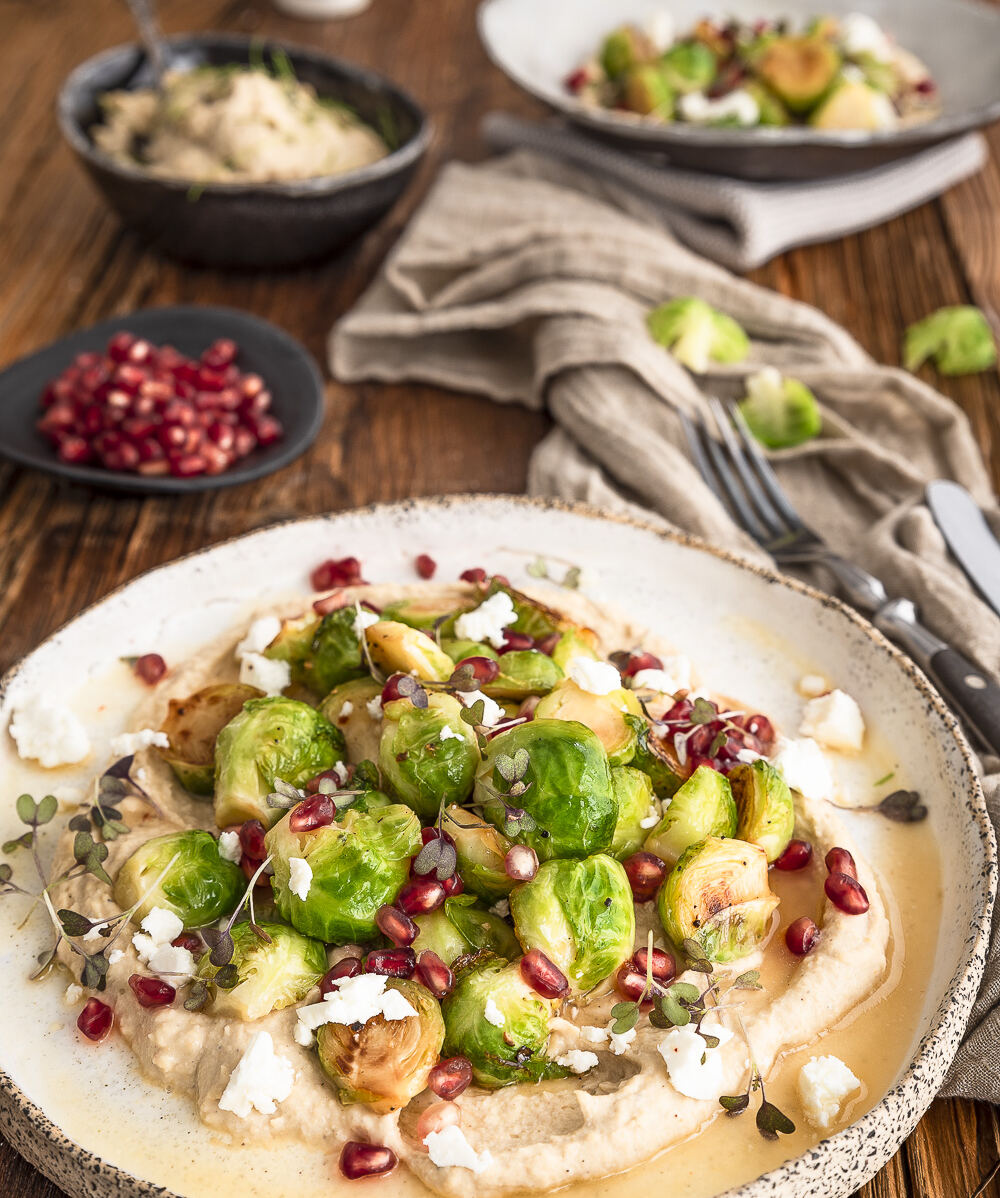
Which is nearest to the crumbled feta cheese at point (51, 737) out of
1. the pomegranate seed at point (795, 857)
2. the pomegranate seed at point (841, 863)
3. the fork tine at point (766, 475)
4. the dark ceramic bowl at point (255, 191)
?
the pomegranate seed at point (795, 857)

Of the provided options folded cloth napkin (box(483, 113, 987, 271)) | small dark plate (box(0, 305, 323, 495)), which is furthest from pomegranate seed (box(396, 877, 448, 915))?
folded cloth napkin (box(483, 113, 987, 271))

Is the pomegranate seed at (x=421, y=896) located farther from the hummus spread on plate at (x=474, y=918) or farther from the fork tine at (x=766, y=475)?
the fork tine at (x=766, y=475)

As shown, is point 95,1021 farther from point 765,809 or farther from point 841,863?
point 841,863

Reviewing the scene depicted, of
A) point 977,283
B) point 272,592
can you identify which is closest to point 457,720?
point 272,592

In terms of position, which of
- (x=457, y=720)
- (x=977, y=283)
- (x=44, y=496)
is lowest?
(x=44, y=496)

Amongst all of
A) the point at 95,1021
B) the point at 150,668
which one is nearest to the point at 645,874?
the point at 95,1021

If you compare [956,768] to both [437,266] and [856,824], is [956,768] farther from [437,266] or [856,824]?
[437,266]

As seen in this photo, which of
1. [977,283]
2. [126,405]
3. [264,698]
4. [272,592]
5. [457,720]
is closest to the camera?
[457,720]
